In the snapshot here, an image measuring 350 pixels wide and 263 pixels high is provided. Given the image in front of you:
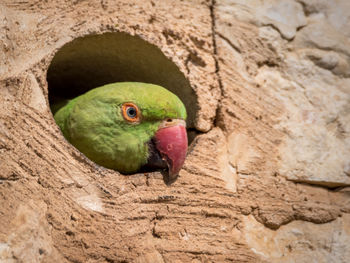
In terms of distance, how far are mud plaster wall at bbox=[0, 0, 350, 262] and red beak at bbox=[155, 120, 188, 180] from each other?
0.11 metres

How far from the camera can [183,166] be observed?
8.80 feet

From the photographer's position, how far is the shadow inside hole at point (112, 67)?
2.95 m

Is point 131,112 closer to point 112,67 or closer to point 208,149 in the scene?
point 208,149

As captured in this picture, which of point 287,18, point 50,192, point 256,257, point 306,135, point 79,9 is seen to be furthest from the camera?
point 287,18

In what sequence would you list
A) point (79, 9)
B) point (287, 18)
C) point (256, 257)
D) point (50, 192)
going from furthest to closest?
point (287, 18), point (79, 9), point (256, 257), point (50, 192)

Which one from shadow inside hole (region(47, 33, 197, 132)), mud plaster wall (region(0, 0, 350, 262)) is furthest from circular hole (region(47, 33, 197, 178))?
mud plaster wall (region(0, 0, 350, 262))

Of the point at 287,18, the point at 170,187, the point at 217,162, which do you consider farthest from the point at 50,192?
the point at 287,18

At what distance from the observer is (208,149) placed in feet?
9.25

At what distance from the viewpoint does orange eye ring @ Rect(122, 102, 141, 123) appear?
276 centimetres

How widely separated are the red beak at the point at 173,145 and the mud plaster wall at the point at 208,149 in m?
0.11

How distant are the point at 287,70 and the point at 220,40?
1.89ft

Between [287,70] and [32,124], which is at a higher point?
[287,70]

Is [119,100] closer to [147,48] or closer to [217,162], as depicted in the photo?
[147,48]

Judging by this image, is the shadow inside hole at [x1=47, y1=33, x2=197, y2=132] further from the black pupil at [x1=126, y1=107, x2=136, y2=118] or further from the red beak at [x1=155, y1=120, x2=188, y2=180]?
the black pupil at [x1=126, y1=107, x2=136, y2=118]
